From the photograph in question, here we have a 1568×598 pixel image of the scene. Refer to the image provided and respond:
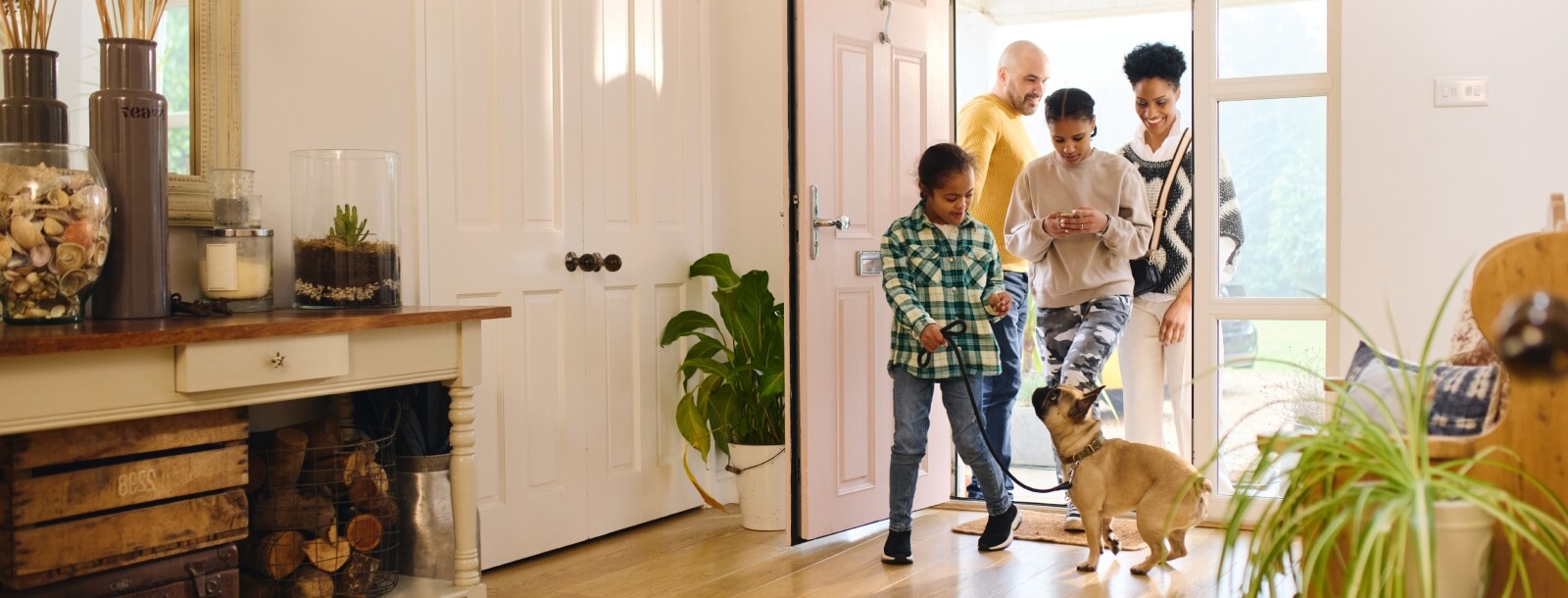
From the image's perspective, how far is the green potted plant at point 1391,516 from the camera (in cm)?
147

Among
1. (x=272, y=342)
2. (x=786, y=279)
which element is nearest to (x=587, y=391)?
(x=786, y=279)

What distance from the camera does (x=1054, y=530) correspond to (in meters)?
3.74

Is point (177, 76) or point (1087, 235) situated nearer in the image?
point (177, 76)

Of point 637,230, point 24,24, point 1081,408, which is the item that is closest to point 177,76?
point 24,24

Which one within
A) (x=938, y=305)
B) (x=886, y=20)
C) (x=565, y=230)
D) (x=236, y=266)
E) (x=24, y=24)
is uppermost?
(x=886, y=20)

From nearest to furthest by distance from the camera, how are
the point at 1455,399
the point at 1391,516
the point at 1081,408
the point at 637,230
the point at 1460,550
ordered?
the point at 1391,516
the point at 1460,550
the point at 1455,399
the point at 1081,408
the point at 637,230

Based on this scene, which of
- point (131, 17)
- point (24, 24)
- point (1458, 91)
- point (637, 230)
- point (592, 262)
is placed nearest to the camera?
point (24, 24)

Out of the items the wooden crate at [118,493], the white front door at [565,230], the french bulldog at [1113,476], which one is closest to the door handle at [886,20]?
the white front door at [565,230]

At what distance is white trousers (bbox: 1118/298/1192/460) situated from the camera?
392 cm

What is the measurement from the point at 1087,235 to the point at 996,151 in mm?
518

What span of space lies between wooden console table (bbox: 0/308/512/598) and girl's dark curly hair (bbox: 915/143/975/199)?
1.27 m

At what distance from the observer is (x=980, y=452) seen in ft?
11.1

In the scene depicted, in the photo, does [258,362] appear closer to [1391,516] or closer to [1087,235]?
[1391,516]

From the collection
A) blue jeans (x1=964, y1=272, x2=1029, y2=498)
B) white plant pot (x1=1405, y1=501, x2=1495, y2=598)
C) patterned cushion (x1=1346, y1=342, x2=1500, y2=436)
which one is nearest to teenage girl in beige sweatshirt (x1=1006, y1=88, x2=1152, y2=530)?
blue jeans (x1=964, y1=272, x2=1029, y2=498)
